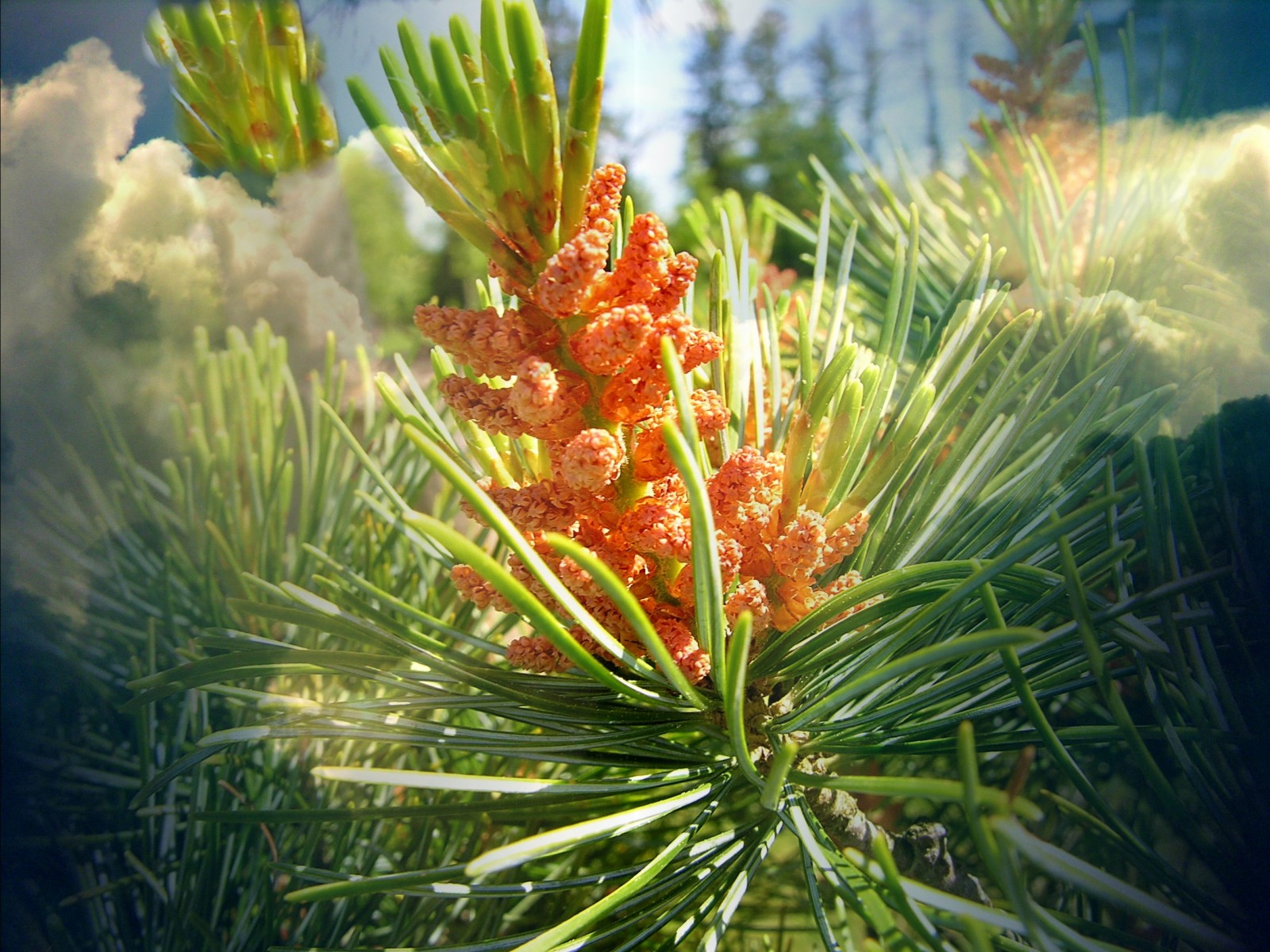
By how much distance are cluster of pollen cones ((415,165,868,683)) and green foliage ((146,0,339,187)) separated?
0.73ft

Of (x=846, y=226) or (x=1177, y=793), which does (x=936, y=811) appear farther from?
(x=846, y=226)

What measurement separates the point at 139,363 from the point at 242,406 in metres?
0.07

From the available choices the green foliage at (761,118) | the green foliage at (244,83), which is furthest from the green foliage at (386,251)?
the green foliage at (761,118)

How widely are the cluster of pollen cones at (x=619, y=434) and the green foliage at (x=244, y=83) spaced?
222 mm

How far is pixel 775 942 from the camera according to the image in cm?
28

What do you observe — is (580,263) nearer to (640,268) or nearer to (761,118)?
(640,268)

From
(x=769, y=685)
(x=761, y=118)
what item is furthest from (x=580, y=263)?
(x=761, y=118)

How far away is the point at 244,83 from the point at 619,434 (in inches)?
10.2

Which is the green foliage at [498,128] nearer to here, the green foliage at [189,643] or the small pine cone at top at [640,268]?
the small pine cone at top at [640,268]

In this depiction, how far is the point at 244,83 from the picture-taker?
1.10 feet

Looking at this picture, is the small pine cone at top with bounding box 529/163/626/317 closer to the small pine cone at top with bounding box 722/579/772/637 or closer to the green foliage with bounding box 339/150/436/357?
the small pine cone at top with bounding box 722/579/772/637

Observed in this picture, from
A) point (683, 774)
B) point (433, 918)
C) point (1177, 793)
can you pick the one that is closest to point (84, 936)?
point (433, 918)

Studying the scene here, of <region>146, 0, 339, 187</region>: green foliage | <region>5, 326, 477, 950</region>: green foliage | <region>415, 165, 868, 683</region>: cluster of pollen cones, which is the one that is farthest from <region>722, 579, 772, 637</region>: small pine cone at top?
<region>146, 0, 339, 187</region>: green foliage

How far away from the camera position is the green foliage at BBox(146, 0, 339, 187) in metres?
0.33
